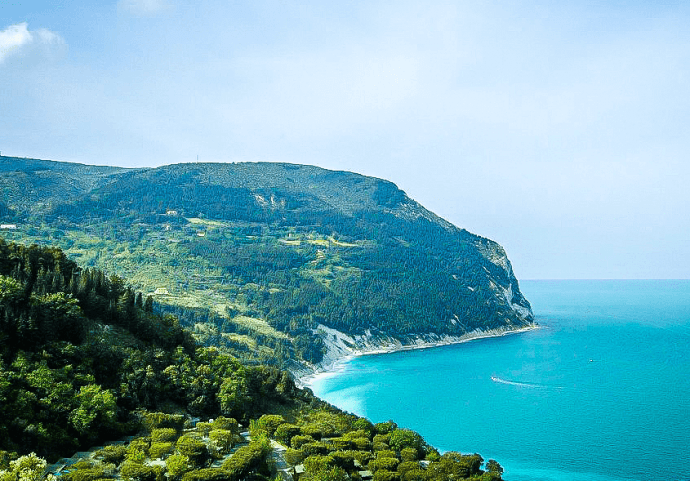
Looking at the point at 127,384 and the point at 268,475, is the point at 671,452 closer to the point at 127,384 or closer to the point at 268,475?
the point at 268,475

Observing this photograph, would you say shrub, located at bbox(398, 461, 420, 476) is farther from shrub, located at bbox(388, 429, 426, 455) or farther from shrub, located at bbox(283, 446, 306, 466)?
shrub, located at bbox(388, 429, 426, 455)

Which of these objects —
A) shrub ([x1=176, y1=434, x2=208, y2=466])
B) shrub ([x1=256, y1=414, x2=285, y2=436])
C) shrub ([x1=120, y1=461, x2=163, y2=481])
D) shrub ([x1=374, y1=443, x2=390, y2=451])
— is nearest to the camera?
shrub ([x1=120, y1=461, x2=163, y2=481])

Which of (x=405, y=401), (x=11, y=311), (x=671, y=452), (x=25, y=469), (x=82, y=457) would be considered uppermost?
(x=11, y=311)

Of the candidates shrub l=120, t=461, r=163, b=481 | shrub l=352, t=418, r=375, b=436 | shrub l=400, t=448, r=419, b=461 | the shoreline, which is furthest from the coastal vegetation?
the shoreline

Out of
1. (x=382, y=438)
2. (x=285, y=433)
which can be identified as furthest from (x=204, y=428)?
(x=382, y=438)

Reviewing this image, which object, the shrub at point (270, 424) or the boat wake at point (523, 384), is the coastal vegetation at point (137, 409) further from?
the boat wake at point (523, 384)

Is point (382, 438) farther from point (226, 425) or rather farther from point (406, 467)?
point (226, 425)

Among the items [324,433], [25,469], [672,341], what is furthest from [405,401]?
[672,341]

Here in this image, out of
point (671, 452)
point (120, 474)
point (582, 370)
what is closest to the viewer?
point (120, 474)
